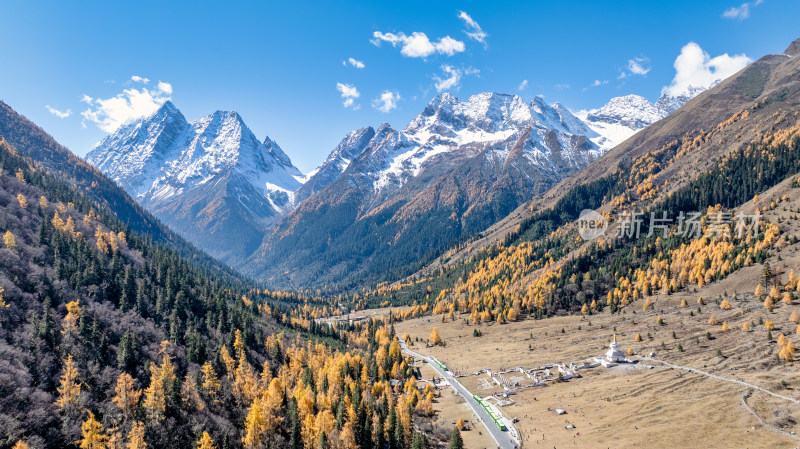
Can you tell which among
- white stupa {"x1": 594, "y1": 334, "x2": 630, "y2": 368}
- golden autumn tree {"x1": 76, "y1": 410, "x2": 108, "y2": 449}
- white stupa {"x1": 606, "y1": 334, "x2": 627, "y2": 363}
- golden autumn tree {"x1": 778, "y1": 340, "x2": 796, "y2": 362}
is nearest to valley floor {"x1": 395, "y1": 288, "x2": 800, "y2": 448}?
golden autumn tree {"x1": 778, "y1": 340, "x2": 796, "y2": 362}

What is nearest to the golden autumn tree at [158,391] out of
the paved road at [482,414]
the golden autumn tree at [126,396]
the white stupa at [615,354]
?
the golden autumn tree at [126,396]

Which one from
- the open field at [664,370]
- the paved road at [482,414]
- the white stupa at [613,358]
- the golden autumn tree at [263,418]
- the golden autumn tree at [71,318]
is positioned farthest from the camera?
the white stupa at [613,358]

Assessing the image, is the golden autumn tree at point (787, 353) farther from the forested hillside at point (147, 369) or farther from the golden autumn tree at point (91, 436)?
the golden autumn tree at point (91, 436)

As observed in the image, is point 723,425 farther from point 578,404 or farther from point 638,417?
point 578,404

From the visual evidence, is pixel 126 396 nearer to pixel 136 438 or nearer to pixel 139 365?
pixel 136 438

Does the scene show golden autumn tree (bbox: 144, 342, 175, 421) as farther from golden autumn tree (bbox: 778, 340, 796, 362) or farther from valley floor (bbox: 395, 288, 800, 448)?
golden autumn tree (bbox: 778, 340, 796, 362)

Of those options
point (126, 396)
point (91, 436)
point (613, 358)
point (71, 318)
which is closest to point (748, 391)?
point (613, 358)
